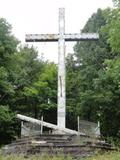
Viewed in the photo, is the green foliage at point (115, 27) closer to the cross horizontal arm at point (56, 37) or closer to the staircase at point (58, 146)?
the staircase at point (58, 146)

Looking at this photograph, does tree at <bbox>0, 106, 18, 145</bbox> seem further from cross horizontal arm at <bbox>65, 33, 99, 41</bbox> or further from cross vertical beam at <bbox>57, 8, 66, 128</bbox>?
cross horizontal arm at <bbox>65, 33, 99, 41</bbox>

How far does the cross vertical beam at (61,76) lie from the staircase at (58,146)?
9.22 ft

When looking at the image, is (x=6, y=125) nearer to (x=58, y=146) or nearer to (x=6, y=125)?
(x=6, y=125)

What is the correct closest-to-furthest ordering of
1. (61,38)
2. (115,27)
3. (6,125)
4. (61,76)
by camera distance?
(115,27), (61,76), (61,38), (6,125)

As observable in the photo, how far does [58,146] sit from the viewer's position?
57.4 ft

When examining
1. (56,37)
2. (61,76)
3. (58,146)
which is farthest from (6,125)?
(58,146)

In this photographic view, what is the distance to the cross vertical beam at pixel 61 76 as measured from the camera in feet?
73.2

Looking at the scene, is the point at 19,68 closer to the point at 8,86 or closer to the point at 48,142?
the point at 8,86

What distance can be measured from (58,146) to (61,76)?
5994mm

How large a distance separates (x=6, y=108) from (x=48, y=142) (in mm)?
11703

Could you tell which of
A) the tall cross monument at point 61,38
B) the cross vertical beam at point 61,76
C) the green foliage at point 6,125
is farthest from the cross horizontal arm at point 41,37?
the green foliage at point 6,125

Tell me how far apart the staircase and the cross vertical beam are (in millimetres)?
2811

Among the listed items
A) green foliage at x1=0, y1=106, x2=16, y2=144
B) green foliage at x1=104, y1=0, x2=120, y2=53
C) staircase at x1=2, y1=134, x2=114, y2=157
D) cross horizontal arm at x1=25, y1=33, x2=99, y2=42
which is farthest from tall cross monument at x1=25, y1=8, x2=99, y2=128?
green foliage at x1=0, y1=106, x2=16, y2=144

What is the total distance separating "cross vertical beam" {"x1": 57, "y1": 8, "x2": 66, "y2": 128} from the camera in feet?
73.2
